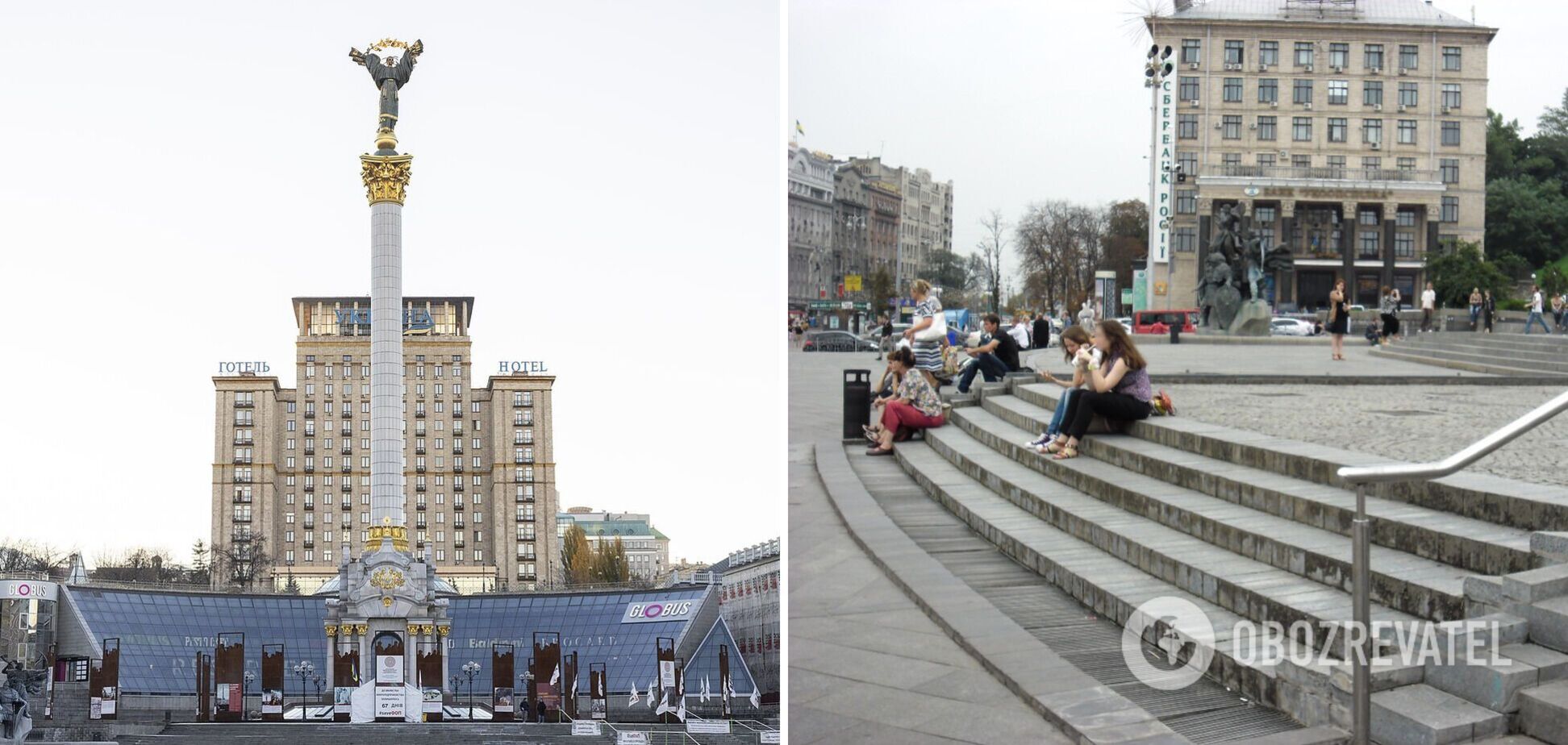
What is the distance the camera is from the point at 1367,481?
2.32 meters

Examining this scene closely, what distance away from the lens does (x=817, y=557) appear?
5398 millimetres

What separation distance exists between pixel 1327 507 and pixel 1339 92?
19722 millimetres

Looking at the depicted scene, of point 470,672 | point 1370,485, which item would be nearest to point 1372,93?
point 1370,485

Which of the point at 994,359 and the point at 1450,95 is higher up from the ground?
the point at 1450,95

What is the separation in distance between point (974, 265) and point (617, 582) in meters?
12.5

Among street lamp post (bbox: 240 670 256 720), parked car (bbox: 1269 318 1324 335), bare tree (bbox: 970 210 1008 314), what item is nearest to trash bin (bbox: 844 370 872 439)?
bare tree (bbox: 970 210 1008 314)

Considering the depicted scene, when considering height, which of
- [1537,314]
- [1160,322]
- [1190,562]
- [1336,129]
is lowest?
[1190,562]

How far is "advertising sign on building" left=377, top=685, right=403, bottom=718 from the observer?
29688mm

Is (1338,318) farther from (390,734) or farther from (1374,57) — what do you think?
(390,734)

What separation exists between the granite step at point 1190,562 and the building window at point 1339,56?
54.6 ft

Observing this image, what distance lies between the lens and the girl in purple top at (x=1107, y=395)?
624 cm

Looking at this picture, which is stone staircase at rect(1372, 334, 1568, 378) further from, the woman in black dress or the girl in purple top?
the girl in purple top

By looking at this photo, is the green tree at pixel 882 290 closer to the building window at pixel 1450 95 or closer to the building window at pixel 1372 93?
the building window at pixel 1372 93

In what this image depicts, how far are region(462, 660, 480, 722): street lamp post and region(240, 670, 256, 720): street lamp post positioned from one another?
4998 mm
